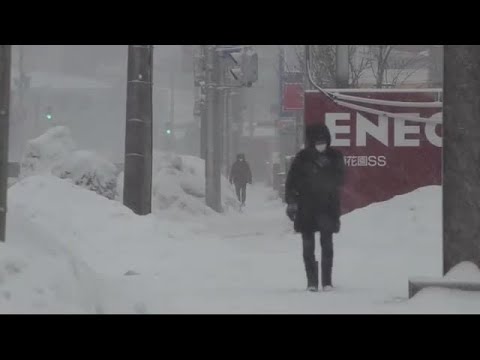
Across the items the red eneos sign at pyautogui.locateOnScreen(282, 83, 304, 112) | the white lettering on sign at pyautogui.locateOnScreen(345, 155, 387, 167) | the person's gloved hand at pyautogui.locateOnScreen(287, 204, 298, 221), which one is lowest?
the person's gloved hand at pyautogui.locateOnScreen(287, 204, 298, 221)

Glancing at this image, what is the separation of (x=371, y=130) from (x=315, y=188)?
5573mm

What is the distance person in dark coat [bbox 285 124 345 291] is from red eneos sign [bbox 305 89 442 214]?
17.2ft

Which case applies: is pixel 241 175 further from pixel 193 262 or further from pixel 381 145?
pixel 193 262

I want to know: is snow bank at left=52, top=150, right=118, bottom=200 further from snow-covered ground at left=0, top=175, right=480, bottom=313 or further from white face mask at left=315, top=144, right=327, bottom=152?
white face mask at left=315, top=144, right=327, bottom=152

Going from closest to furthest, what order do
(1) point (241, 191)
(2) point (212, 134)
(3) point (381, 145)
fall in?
(3) point (381, 145) < (2) point (212, 134) < (1) point (241, 191)

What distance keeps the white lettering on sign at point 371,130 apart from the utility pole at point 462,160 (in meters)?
6.27

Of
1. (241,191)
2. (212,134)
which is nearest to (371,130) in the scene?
(212,134)

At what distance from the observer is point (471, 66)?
7.41 m

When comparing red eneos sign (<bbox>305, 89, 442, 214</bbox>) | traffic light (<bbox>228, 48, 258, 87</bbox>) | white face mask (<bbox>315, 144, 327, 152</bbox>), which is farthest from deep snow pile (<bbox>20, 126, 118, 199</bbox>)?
white face mask (<bbox>315, 144, 327, 152</bbox>)

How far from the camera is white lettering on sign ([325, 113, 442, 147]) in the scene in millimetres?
13734

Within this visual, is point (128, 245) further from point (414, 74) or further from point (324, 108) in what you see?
point (414, 74)

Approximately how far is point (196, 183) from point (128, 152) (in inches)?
275

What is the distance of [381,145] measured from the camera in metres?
13.8
